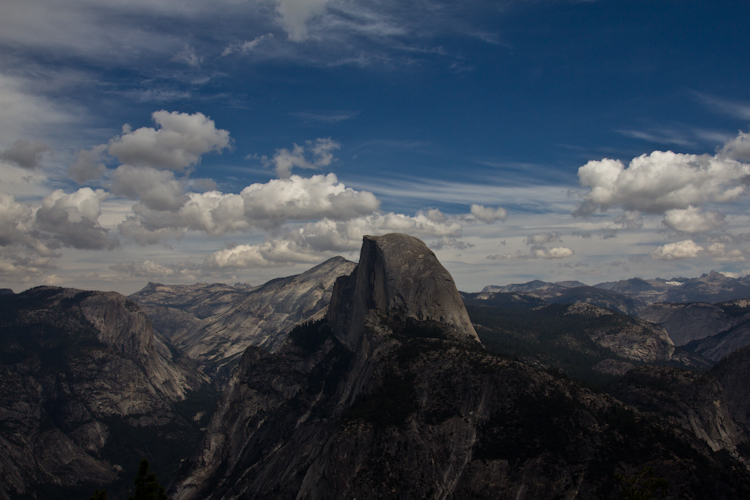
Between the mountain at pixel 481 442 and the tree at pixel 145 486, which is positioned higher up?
the tree at pixel 145 486

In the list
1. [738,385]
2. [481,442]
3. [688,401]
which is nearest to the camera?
[481,442]

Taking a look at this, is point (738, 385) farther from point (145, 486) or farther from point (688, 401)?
point (145, 486)

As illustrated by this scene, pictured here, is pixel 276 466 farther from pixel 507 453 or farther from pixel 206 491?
pixel 507 453

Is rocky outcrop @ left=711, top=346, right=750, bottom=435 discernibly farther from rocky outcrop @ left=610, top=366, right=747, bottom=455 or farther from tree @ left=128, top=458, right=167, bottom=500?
tree @ left=128, top=458, right=167, bottom=500

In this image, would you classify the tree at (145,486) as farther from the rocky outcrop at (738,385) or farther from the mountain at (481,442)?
the rocky outcrop at (738,385)

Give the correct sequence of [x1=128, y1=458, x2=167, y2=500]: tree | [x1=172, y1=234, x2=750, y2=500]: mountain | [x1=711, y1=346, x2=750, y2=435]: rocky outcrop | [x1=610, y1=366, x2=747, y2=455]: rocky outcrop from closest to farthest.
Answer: [x1=128, y1=458, x2=167, y2=500]: tree < [x1=172, y1=234, x2=750, y2=500]: mountain < [x1=610, y1=366, x2=747, y2=455]: rocky outcrop < [x1=711, y1=346, x2=750, y2=435]: rocky outcrop

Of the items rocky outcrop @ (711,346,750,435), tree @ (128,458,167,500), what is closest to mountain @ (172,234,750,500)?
rocky outcrop @ (711,346,750,435)

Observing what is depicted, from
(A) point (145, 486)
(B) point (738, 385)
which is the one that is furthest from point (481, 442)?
(B) point (738, 385)

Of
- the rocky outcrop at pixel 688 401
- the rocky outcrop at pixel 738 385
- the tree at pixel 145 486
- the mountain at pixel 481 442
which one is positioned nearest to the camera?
the tree at pixel 145 486

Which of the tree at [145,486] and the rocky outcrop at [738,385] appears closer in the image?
the tree at [145,486]

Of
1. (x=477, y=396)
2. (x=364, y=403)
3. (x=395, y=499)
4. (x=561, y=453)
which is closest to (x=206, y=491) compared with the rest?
(x=364, y=403)

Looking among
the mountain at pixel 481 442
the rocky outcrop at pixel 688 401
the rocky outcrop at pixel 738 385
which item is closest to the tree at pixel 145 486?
the mountain at pixel 481 442

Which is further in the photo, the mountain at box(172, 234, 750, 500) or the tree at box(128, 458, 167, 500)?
the mountain at box(172, 234, 750, 500)
